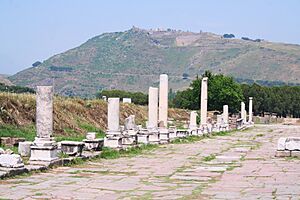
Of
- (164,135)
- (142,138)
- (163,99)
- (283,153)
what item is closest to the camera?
(283,153)

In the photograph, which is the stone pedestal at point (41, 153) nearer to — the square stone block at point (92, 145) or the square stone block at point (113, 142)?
the square stone block at point (92, 145)

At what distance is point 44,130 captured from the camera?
44.3 feet

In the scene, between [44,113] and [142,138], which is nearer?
[44,113]

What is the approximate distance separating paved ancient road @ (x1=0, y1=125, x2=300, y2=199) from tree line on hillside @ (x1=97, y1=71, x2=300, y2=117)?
55308 mm

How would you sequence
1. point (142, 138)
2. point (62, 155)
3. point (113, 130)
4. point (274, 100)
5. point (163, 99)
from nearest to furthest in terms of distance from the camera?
point (62, 155) → point (113, 130) → point (142, 138) → point (163, 99) → point (274, 100)

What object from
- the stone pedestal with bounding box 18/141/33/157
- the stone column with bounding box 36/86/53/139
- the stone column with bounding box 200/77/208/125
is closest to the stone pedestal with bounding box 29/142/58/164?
the stone column with bounding box 36/86/53/139

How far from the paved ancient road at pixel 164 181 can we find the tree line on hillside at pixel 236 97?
5531 centimetres

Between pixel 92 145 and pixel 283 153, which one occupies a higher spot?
pixel 92 145

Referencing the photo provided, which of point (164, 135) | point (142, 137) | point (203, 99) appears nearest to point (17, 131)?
point (142, 137)

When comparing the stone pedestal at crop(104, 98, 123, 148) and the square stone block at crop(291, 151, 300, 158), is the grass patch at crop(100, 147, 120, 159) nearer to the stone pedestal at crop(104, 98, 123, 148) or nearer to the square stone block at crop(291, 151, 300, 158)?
the stone pedestal at crop(104, 98, 123, 148)

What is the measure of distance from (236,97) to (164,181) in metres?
60.6

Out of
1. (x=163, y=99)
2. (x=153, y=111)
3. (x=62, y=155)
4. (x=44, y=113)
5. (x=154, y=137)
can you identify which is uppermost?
(x=163, y=99)

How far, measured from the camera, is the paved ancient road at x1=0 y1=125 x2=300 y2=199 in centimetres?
959

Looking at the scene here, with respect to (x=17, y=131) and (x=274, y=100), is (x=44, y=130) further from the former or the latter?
(x=274, y=100)
